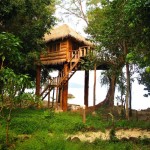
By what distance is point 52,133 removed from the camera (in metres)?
14.3

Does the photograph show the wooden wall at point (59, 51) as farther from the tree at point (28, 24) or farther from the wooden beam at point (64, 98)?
the tree at point (28, 24)

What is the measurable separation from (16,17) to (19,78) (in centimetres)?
1094

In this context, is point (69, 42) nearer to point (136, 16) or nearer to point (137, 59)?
point (137, 59)

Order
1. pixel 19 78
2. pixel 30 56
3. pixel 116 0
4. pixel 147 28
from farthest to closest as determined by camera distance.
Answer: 1. pixel 30 56
2. pixel 116 0
3. pixel 147 28
4. pixel 19 78

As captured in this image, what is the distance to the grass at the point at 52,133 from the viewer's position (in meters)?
8.94

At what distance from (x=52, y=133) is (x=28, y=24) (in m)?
8.95

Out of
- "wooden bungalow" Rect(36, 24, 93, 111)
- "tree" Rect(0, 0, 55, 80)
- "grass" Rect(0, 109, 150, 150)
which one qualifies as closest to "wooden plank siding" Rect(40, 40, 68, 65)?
"wooden bungalow" Rect(36, 24, 93, 111)

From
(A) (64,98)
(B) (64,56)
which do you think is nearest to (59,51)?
(B) (64,56)

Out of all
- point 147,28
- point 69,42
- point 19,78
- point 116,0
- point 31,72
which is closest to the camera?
point 19,78

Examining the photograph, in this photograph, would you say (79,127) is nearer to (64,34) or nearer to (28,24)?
(28,24)

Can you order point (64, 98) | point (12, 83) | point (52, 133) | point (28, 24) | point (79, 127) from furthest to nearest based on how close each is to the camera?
point (64, 98), point (28, 24), point (79, 127), point (52, 133), point (12, 83)

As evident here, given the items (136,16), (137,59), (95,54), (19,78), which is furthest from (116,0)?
(19,78)

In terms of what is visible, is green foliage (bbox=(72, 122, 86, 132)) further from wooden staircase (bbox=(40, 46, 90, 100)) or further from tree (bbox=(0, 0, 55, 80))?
wooden staircase (bbox=(40, 46, 90, 100))

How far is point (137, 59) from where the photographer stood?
12.7 metres
